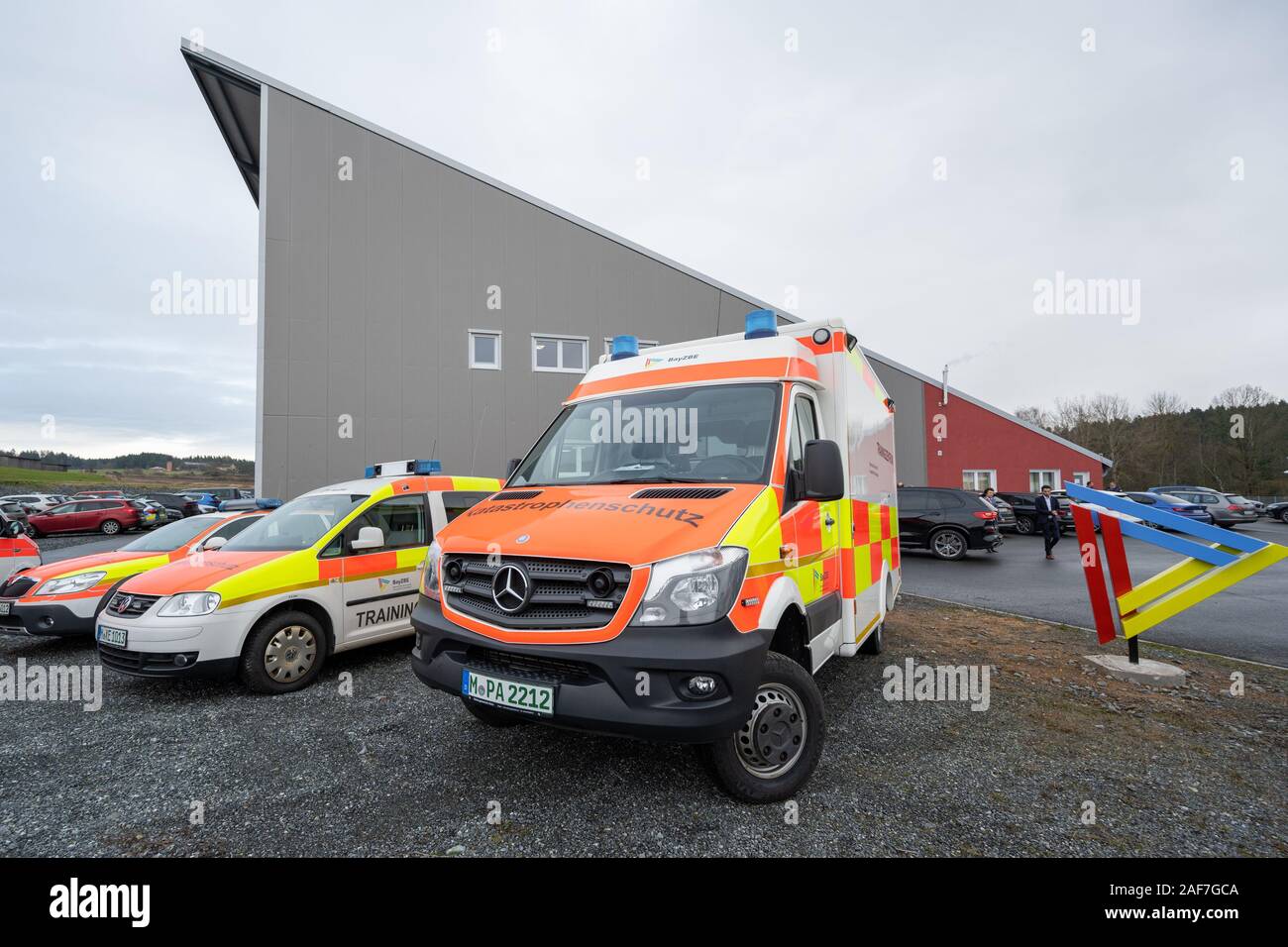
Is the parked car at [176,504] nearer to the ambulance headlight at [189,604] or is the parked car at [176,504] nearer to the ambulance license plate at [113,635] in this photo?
the ambulance license plate at [113,635]

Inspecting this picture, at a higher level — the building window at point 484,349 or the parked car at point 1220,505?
the building window at point 484,349

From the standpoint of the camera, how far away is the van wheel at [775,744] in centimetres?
281

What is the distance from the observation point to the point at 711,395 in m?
3.59

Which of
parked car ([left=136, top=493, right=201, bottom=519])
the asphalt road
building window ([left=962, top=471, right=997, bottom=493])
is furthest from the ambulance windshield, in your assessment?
parked car ([left=136, top=493, right=201, bottom=519])

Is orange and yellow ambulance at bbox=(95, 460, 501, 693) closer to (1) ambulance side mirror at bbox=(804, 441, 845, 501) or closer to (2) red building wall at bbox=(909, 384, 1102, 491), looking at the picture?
(1) ambulance side mirror at bbox=(804, 441, 845, 501)

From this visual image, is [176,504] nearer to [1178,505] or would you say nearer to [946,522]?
[946,522]

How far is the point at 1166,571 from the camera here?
16.7 feet

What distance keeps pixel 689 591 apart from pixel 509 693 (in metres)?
0.96

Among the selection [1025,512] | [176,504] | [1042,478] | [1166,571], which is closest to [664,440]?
[1166,571]

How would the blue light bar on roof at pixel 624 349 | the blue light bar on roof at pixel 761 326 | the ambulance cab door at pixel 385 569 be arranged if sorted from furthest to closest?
the ambulance cab door at pixel 385 569 < the blue light bar on roof at pixel 624 349 < the blue light bar on roof at pixel 761 326

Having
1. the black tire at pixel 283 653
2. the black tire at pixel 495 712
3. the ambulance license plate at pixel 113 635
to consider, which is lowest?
the black tire at pixel 283 653

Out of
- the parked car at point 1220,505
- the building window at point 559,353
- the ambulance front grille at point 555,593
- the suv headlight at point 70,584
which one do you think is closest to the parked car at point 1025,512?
the parked car at point 1220,505
